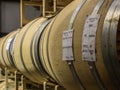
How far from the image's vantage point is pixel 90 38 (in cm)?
149

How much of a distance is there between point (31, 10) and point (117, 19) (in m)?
9.53

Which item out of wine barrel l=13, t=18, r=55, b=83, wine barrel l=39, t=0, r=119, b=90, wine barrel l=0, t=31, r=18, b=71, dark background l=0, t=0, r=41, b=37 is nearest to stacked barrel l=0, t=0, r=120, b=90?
wine barrel l=39, t=0, r=119, b=90

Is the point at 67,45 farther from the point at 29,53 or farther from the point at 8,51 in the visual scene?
the point at 8,51

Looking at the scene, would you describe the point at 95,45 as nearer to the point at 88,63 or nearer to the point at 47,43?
the point at 88,63

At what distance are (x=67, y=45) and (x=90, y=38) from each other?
21cm

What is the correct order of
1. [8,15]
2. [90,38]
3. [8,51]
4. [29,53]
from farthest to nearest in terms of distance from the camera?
[8,15] → [8,51] → [29,53] → [90,38]

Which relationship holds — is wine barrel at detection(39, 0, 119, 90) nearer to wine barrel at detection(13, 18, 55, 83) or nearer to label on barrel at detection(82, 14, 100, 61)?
label on barrel at detection(82, 14, 100, 61)

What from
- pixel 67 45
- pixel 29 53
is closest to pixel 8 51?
pixel 29 53

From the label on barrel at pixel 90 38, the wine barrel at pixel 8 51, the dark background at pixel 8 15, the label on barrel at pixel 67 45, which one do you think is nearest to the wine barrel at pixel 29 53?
the label on barrel at pixel 67 45

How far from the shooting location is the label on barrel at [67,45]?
5.42 ft

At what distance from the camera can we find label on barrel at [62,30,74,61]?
65.1 inches

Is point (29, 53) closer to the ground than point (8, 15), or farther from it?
closer to the ground

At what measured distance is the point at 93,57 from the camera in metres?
1.49

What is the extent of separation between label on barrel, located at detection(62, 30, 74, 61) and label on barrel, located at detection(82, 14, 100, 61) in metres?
0.12
